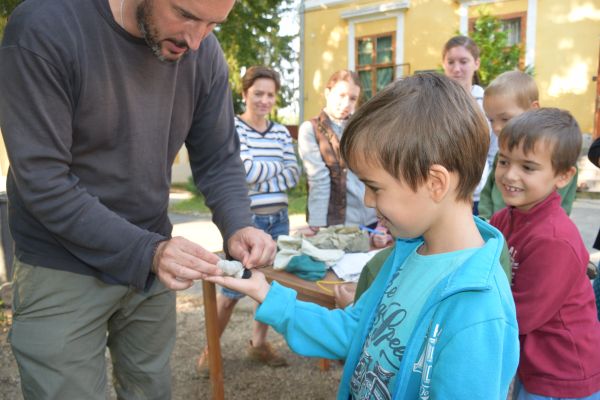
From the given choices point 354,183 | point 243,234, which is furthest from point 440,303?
point 354,183

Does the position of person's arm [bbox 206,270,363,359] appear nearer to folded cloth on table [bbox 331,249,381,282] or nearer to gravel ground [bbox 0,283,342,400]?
folded cloth on table [bbox 331,249,381,282]

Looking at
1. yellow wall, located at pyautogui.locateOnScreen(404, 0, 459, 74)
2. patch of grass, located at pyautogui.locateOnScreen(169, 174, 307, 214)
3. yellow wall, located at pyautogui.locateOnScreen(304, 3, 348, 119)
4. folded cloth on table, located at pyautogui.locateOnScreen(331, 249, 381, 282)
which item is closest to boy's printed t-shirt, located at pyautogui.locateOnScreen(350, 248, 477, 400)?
folded cloth on table, located at pyautogui.locateOnScreen(331, 249, 381, 282)

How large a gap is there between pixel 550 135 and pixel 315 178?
1.77 meters

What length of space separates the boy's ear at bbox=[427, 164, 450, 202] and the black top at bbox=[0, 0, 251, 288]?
0.83m

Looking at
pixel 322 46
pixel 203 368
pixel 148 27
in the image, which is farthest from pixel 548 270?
pixel 322 46

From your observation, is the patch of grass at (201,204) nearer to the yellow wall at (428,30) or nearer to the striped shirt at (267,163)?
the yellow wall at (428,30)

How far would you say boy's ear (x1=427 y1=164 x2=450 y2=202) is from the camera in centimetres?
117

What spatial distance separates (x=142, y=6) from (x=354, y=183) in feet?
7.18

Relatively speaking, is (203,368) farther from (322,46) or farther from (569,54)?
(322,46)

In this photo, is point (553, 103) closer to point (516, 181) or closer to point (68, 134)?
point (516, 181)

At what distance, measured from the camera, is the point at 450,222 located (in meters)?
1.25

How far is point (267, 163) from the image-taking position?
3459 mm

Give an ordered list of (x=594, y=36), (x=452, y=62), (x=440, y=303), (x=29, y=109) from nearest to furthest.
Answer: (x=440, y=303) → (x=29, y=109) → (x=452, y=62) → (x=594, y=36)

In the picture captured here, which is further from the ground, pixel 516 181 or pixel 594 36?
pixel 594 36
